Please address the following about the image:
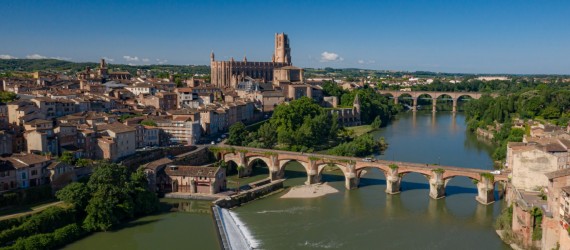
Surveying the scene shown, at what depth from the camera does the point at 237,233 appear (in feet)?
75.5

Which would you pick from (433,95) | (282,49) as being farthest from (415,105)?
(282,49)

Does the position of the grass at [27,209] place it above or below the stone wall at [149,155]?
below

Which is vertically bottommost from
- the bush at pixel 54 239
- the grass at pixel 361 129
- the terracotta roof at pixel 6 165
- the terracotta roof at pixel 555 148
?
the bush at pixel 54 239

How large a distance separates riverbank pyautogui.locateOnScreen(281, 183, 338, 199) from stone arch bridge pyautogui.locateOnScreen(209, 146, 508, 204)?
0.85 m

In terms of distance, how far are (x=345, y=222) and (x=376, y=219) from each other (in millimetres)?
1660

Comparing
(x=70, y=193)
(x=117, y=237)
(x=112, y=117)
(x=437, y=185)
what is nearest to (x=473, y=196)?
(x=437, y=185)

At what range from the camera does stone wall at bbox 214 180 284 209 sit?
27.0 metres

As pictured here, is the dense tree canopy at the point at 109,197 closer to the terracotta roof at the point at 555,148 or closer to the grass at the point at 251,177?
the grass at the point at 251,177

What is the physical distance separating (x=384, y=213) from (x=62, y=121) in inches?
815

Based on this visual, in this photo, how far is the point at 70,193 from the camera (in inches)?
930

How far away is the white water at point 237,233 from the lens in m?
21.7

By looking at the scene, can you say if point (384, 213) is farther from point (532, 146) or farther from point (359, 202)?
point (532, 146)

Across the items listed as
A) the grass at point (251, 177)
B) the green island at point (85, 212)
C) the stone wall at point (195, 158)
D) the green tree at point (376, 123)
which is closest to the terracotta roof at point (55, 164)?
the green island at point (85, 212)

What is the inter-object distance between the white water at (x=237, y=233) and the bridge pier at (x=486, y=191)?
1271 cm
